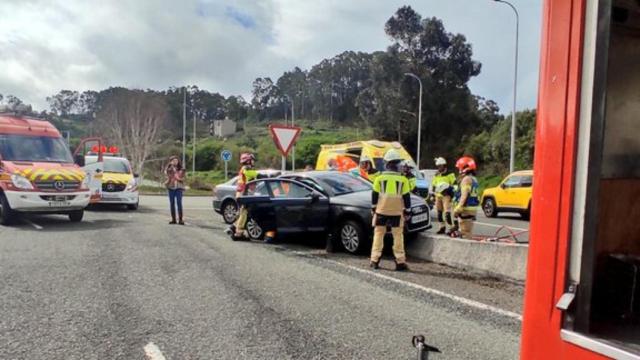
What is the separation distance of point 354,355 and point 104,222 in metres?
10.9

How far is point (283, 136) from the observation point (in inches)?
512

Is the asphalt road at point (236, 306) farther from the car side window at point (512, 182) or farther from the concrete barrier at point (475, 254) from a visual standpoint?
the car side window at point (512, 182)

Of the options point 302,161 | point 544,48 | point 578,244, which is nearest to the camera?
point 578,244

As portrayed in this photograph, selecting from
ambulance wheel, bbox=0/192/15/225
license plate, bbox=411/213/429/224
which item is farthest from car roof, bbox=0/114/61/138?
license plate, bbox=411/213/429/224

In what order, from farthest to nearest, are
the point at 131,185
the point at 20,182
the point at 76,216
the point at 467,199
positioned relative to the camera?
the point at 131,185, the point at 76,216, the point at 20,182, the point at 467,199

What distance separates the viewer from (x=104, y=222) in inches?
526

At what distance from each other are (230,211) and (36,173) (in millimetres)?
4712

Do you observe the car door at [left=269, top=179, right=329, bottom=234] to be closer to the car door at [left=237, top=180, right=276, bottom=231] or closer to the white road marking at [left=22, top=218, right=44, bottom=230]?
the car door at [left=237, top=180, right=276, bottom=231]

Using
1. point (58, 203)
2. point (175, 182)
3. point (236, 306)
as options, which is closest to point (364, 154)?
point (175, 182)

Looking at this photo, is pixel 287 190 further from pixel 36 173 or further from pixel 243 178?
pixel 36 173

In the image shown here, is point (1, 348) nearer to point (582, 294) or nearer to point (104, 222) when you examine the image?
point (582, 294)

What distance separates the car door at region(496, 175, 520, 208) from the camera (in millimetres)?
17344

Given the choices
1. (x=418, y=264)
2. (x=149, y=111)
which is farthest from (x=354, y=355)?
(x=149, y=111)

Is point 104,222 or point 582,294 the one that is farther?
point 104,222
